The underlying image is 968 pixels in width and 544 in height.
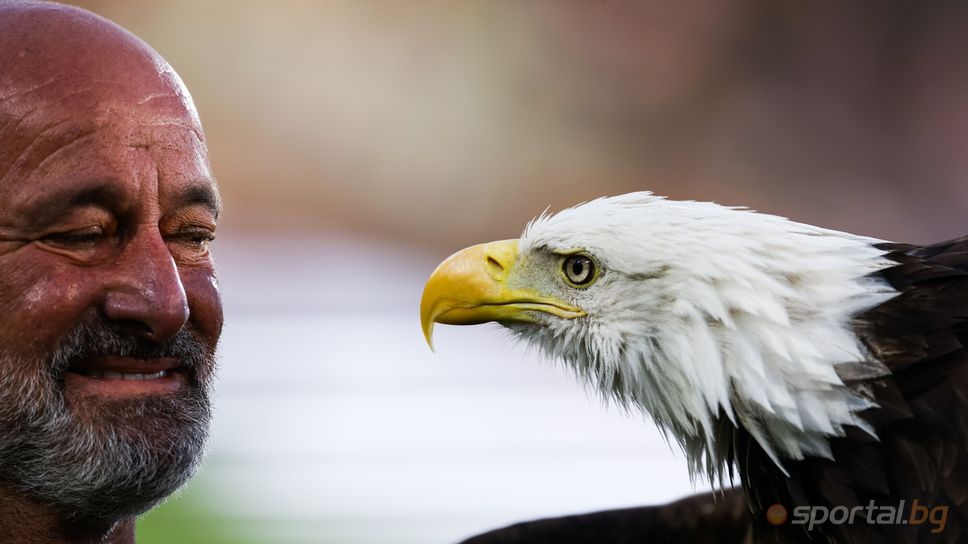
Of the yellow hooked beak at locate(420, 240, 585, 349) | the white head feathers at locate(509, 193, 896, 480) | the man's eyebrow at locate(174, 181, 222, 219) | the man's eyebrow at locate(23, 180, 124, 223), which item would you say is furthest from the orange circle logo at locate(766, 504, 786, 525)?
the man's eyebrow at locate(23, 180, 124, 223)

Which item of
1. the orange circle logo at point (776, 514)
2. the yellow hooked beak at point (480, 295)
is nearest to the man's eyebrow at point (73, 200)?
the yellow hooked beak at point (480, 295)

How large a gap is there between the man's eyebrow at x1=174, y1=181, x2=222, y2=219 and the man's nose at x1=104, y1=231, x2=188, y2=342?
11 cm

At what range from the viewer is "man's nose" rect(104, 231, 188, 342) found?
5.77 feet

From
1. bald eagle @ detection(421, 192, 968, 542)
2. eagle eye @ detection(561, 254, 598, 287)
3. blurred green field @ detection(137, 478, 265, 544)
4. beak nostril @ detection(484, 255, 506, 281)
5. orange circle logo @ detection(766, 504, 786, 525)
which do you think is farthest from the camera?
blurred green field @ detection(137, 478, 265, 544)

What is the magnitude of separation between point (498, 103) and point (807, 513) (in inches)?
329

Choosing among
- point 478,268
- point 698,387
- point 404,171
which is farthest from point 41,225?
point 404,171

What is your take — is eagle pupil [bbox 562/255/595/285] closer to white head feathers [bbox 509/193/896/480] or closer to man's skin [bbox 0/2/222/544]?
white head feathers [bbox 509/193/896/480]

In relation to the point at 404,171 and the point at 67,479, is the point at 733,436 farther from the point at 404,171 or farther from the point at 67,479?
the point at 404,171

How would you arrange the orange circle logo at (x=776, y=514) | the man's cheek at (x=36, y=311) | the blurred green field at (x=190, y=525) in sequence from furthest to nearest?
1. the blurred green field at (x=190, y=525)
2. the orange circle logo at (x=776, y=514)
3. the man's cheek at (x=36, y=311)

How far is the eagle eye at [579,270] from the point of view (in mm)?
2129

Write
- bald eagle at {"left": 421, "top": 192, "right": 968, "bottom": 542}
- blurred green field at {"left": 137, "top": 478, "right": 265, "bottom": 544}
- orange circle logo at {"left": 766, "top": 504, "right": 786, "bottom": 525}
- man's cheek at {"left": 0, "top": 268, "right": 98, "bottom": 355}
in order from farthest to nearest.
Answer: blurred green field at {"left": 137, "top": 478, "right": 265, "bottom": 544} < orange circle logo at {"left": 766, "top": 504, "right": 786, "bottom": 525} < bald eagle at {"left": 421, "top": 192, "right": 968, "bottom": 542} < man's cheek at {"left": 0, "top": 268, "right": 98, "bottom": 355}

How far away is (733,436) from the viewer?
6.65 feet

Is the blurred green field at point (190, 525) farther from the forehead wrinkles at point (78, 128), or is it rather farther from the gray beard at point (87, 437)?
the forehead wrinkles at point (78, 128)

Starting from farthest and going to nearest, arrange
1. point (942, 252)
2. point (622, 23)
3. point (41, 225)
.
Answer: point (622, 23) → point (942, 252) → point (41, 225)
